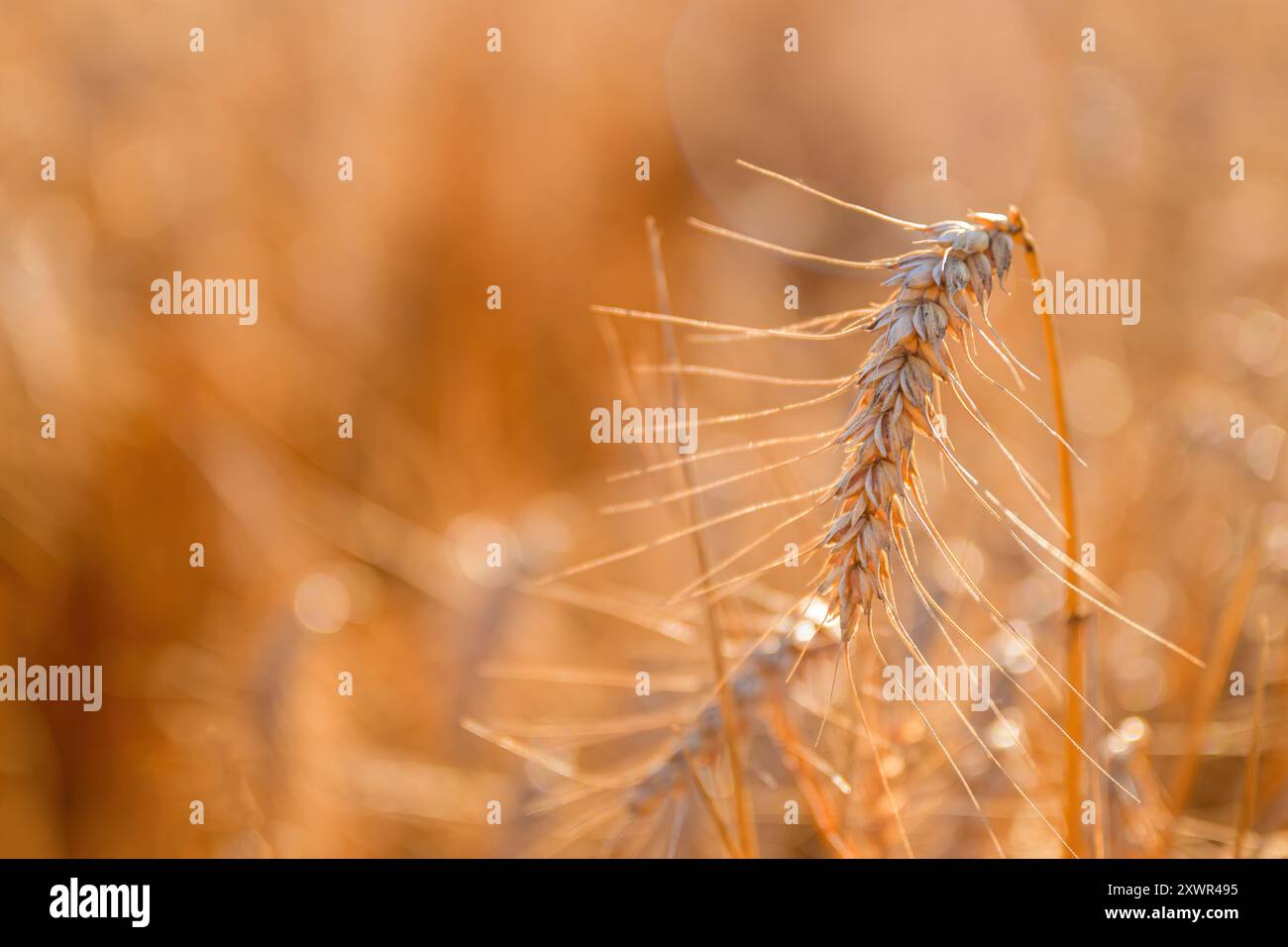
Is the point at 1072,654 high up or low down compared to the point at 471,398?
down

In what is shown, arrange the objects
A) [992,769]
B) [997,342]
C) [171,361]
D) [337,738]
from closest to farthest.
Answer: [997,342] < [992,769] < [337,738] < [171,361]

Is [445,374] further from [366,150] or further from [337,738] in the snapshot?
[337,738]

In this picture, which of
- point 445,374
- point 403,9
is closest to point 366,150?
point 403,9

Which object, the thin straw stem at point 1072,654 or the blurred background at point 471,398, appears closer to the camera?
the thin straw stem at point 1072,654

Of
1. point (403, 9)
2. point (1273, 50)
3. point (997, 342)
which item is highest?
point (403, 9)

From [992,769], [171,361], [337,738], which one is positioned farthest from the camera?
[171,361]

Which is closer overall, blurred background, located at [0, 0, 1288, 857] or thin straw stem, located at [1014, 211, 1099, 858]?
thin straw stem, located at [1014, 211, 1099, 858]

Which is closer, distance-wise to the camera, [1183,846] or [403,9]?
[1183,846]

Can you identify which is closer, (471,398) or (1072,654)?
(1072,654)
